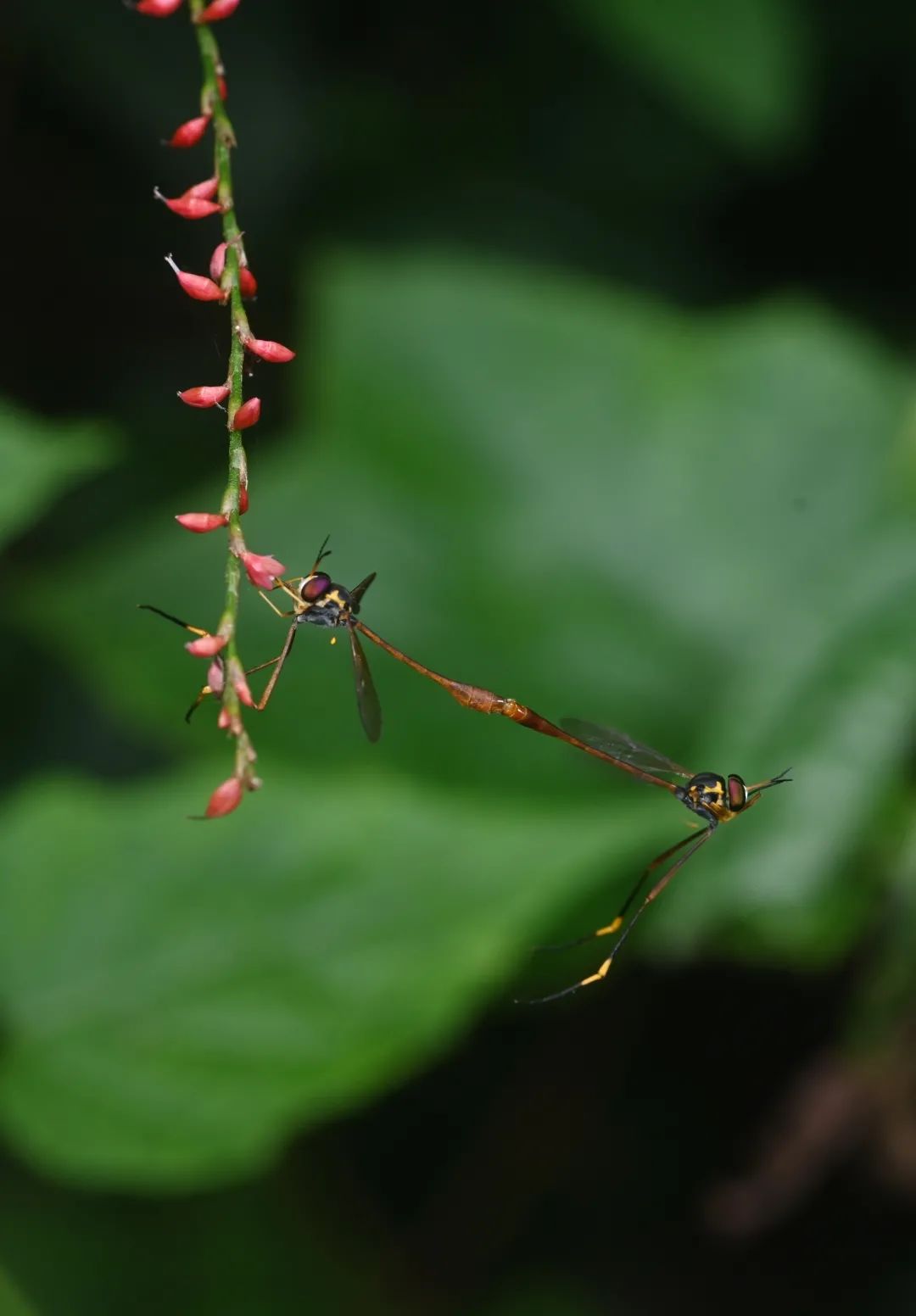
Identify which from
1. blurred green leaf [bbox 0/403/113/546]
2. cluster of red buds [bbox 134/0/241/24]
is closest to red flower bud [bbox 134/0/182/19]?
cluster of red buds [bbox 134/0/241/24]

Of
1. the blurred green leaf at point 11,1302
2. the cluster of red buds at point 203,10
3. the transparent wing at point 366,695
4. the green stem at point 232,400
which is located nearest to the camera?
the green stem at point 232,400

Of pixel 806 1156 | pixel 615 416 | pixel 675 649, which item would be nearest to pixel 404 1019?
pixel 806 1156

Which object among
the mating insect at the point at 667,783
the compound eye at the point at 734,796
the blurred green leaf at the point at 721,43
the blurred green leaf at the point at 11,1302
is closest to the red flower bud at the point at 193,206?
the mating insect at the point at 667,783

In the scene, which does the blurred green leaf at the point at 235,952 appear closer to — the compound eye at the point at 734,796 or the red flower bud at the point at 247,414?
the compound eye at the point at 734,796

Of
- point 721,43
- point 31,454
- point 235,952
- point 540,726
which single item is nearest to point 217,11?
point 31,454

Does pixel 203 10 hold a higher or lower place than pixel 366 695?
higher

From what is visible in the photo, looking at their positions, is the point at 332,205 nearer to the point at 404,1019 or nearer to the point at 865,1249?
the point at 404,1019

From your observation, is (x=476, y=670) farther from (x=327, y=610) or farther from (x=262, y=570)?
(x=262, y=570)

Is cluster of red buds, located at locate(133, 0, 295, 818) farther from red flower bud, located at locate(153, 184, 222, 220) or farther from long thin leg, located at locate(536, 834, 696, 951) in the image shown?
long thin leg, located at locate(536, 834, 696, 951)
